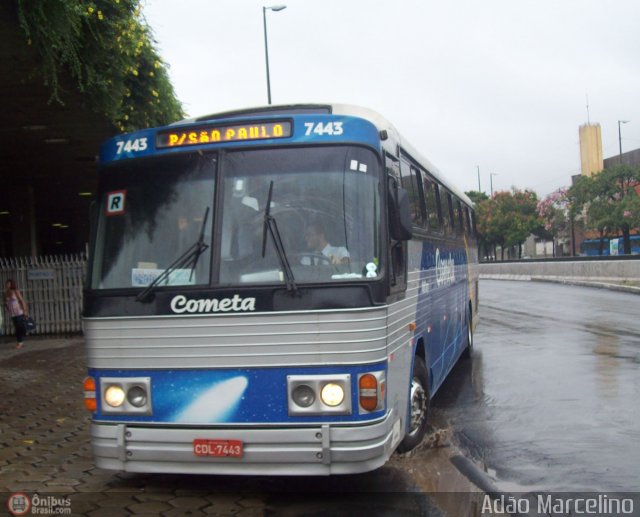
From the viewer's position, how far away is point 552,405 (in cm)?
855

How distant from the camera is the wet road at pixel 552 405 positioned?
6043 millimetres

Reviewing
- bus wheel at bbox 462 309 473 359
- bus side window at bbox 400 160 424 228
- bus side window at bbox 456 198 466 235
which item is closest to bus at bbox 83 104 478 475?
bus side window at bbox 400 160 424 228

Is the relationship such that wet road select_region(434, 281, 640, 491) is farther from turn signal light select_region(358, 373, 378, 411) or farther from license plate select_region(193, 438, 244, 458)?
license plate select_region(193, 438, 244, 458)

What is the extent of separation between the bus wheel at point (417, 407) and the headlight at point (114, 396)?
260 cm

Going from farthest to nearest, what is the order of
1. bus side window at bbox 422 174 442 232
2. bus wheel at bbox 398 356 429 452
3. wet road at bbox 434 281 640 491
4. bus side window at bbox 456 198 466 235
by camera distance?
bus side window at bbox 456 198 466 235, bus side window at bbox 422 174 442 232, bus wheel at bbox 398 356 429 452, wet road at bbox 434 281 640 491

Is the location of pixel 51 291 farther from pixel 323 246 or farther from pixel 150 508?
pixel 323 246

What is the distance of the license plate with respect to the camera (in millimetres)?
4875

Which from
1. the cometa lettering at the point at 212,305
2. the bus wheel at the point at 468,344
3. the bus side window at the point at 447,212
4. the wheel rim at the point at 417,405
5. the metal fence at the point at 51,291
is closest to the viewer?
the cometa lettering at the point at 212,305

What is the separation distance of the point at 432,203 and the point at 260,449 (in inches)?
185

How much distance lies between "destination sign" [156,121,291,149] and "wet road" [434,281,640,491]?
11.4 feet

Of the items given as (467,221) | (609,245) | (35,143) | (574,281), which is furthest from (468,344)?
(609,245)

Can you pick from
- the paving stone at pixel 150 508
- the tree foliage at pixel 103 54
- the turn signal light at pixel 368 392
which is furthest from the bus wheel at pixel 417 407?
the tree foliage at pixel 103 54

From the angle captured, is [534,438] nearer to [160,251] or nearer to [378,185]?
[378,185]

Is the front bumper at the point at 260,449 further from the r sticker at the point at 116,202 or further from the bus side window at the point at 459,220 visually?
the bus side window at the point at 459,220
